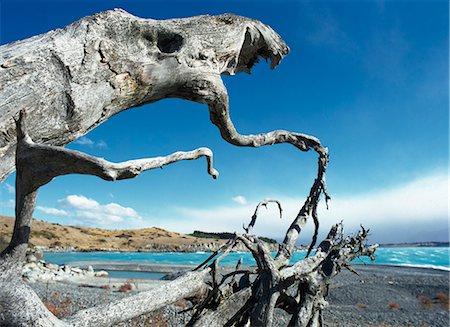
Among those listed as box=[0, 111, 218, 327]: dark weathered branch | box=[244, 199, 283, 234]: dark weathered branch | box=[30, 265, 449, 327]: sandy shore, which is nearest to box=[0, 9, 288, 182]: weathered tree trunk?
box=[0, 111, 218, 327]: dark weathered branch

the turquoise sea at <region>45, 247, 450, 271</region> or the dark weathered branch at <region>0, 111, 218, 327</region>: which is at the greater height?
the dark weathered branch at <region>0, 111, 218, 327</region>

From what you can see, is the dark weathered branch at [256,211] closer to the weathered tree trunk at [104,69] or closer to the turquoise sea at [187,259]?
the weathered tree trunk at [104,69]

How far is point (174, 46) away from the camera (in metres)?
2.30

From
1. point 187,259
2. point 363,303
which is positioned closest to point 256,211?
point 363,303

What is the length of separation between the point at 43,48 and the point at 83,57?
0.65 feet

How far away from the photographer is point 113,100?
2049 millimetres

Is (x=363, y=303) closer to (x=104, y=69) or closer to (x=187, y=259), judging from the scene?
(x=104, y=69)

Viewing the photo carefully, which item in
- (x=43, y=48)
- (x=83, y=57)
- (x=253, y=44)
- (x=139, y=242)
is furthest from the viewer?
(x=139, y=242)

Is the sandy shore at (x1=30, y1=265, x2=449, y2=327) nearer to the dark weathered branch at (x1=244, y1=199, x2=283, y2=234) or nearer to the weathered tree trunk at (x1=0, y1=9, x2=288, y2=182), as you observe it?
the dark weathered branch at (x1=244, y1=199, x2=283, y2=234)

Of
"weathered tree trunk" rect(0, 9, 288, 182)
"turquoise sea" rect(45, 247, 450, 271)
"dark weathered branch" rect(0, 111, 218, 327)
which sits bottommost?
"turquoise sea" rect(45, 247, 450, 271)

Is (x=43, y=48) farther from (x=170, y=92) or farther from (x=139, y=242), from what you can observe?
(x=139, y=242)

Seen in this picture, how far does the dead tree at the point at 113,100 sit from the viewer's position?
4.93 feet

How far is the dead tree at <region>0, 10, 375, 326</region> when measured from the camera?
150 centimetres

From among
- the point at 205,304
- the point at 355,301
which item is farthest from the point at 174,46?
the point at 355,301
